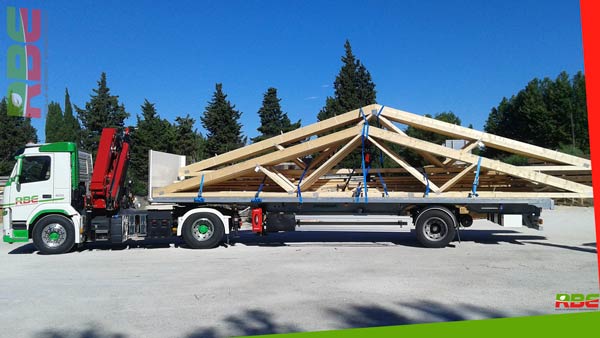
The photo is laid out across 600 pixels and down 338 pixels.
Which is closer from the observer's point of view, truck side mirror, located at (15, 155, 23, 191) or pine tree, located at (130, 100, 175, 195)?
truck side mirror, located at (15, 155, 23, 191)

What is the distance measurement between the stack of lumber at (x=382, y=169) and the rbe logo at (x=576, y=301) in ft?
16.4

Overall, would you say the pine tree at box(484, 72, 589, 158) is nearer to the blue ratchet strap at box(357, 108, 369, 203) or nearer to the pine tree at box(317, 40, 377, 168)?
the pine tree at box(317, 40, 377, 168)

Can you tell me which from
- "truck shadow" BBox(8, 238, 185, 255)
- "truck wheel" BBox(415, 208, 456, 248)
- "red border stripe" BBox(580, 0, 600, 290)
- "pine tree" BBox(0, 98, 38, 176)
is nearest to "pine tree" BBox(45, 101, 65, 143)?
"pine tree" BBox(0, 98, 38, 176)

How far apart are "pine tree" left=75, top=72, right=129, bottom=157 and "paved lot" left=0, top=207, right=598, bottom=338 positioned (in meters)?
26.4

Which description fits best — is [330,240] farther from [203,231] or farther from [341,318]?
[341,318]

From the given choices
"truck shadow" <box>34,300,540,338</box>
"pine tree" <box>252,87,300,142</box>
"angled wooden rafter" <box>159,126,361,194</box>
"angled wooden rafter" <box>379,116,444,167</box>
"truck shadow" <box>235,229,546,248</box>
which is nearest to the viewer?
"truck shadow" <box>34,300,540,338</box>

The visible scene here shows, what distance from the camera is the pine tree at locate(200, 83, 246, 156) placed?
120 ft

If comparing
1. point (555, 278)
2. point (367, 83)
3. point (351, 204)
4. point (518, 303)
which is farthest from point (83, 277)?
point (367, 83)

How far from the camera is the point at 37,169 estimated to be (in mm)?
11602

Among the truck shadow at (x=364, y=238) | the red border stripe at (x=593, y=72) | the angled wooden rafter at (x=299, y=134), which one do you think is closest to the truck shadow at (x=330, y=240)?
the truck shadow at (x=364, y=238)

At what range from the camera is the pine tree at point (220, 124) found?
120 feet

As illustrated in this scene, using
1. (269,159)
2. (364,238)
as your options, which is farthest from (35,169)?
(364,238)

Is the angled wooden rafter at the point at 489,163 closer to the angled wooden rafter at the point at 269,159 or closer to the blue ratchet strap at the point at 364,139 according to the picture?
the blue ratchet strap at the point at 364,139

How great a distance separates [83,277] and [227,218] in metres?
4.31
